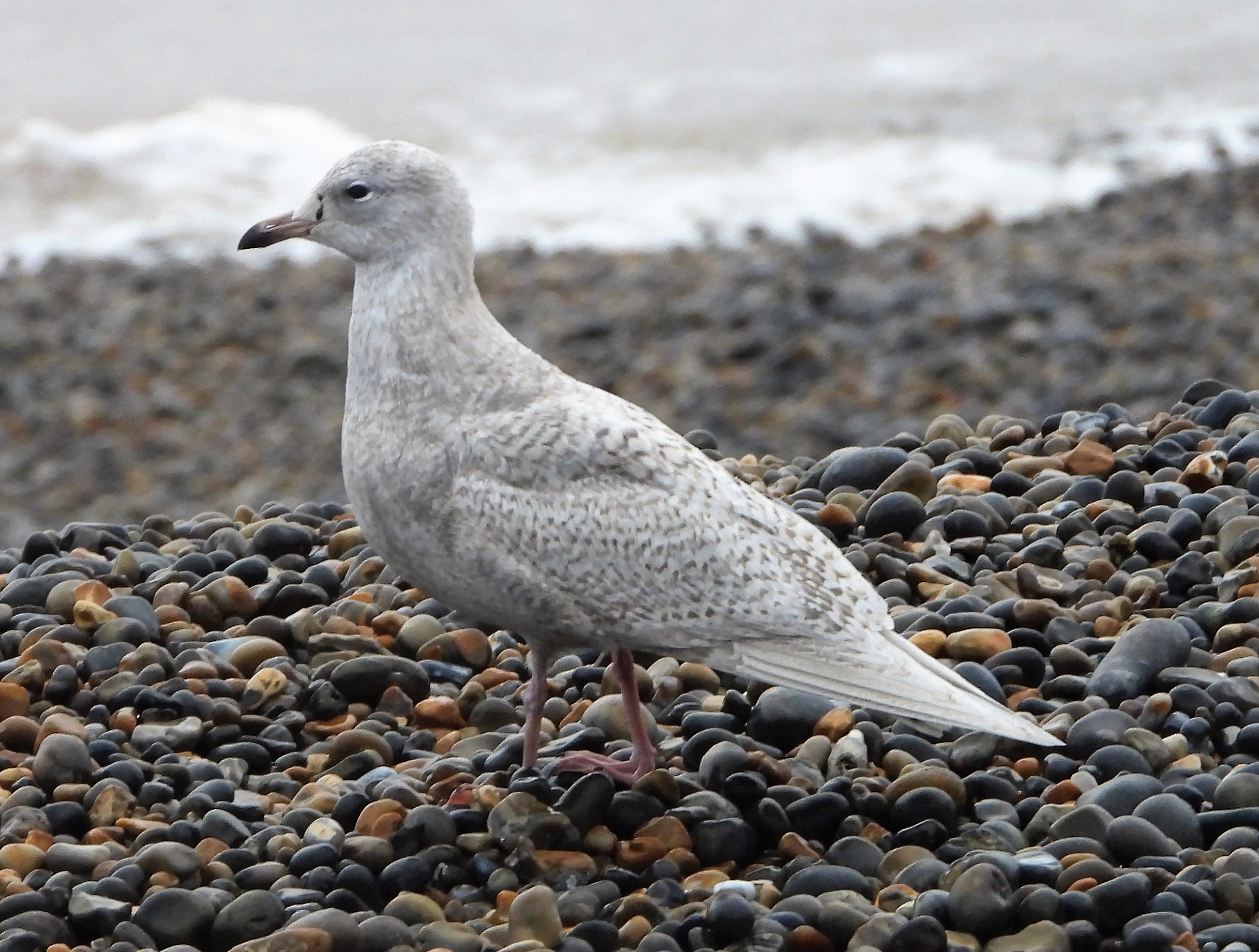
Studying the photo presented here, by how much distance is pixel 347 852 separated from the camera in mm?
4801

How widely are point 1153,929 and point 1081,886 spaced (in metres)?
0.29

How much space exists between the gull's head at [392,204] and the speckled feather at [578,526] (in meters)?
0.03

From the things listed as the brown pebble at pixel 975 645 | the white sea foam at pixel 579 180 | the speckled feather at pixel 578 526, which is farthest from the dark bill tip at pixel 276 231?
the white sea foam at pixel 579 180

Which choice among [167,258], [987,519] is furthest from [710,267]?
[987,519]

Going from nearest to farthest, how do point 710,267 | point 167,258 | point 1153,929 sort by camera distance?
point 1153,929
point 710,267
point 167,258

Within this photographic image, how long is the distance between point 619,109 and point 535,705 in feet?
65.4

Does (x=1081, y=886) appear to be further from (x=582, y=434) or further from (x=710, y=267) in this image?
(x=710, y=267)

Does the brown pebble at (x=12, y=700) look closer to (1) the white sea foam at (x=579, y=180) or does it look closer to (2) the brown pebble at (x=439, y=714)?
(2) the brown pebble at (x=439, y=714)

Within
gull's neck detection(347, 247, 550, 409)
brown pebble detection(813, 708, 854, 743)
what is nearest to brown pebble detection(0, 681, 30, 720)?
gull's neck detection(347, 247, 550, 409)

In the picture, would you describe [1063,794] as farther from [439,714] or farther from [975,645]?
[439,714]

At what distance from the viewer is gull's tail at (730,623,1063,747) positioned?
4590 millimetres

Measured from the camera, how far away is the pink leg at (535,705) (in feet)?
16.9

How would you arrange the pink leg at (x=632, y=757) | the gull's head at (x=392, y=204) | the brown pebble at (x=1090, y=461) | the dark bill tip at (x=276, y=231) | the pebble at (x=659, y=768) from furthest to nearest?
the brown pebble at (x=1090, y=461), the dark bill tip at (x=276, y=231), the gull's head at (x=392, y=204), the pink leg at (x=632, y=757), the pebble at (x=659, y=768)

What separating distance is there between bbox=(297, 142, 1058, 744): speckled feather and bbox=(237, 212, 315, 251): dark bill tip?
361 mm
